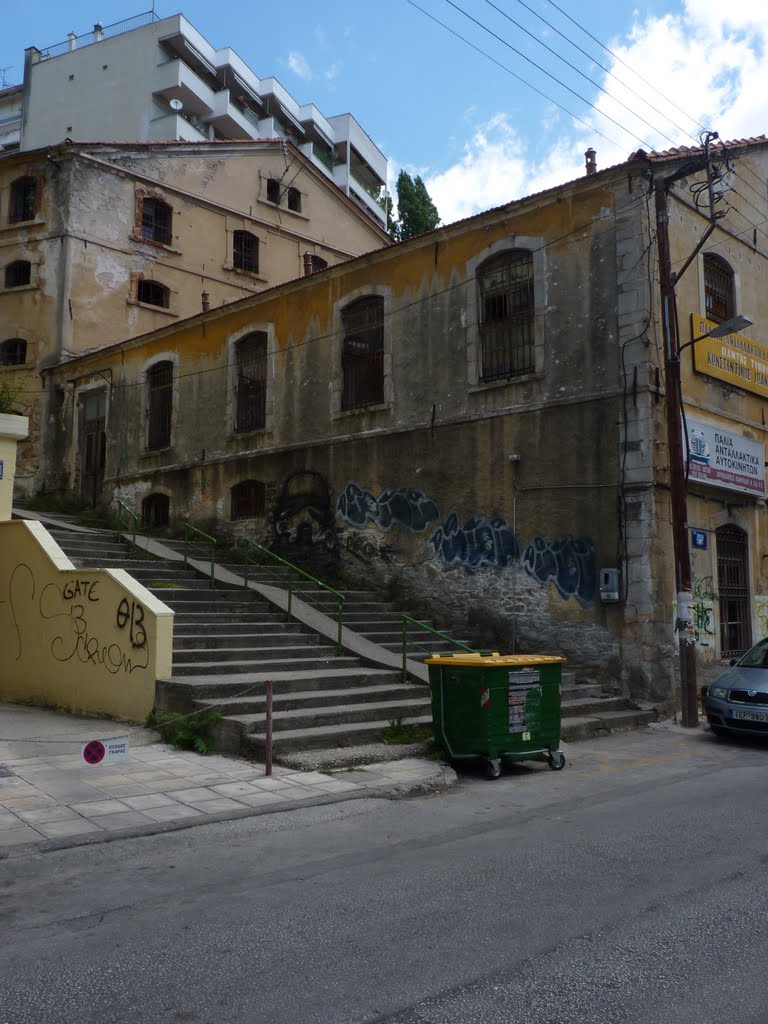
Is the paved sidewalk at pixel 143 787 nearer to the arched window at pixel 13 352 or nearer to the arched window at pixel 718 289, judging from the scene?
the arched window at pixel 718 289

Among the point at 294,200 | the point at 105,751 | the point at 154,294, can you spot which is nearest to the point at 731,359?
the point at 105,751

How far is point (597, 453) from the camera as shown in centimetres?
1368

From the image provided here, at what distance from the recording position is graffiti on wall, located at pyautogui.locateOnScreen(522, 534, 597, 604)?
13.5 metres

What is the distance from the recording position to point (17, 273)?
2523 cm

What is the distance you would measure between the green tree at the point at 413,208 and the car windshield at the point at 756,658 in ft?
108

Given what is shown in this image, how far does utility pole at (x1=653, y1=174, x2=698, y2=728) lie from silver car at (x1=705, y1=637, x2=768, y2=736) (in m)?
0.67

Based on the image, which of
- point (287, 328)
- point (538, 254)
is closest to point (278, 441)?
point (287, 328)

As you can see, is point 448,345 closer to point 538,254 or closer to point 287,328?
point 538,254

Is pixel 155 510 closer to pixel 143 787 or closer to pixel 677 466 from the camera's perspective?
pixel 677 466

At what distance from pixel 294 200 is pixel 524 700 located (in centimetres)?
2509

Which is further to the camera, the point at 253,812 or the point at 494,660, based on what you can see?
the point at 494,660

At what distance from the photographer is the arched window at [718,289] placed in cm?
1564

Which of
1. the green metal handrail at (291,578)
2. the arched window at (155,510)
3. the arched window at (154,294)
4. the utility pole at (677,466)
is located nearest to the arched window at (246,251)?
the arched window at (154,294)

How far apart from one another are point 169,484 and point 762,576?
520 inches
